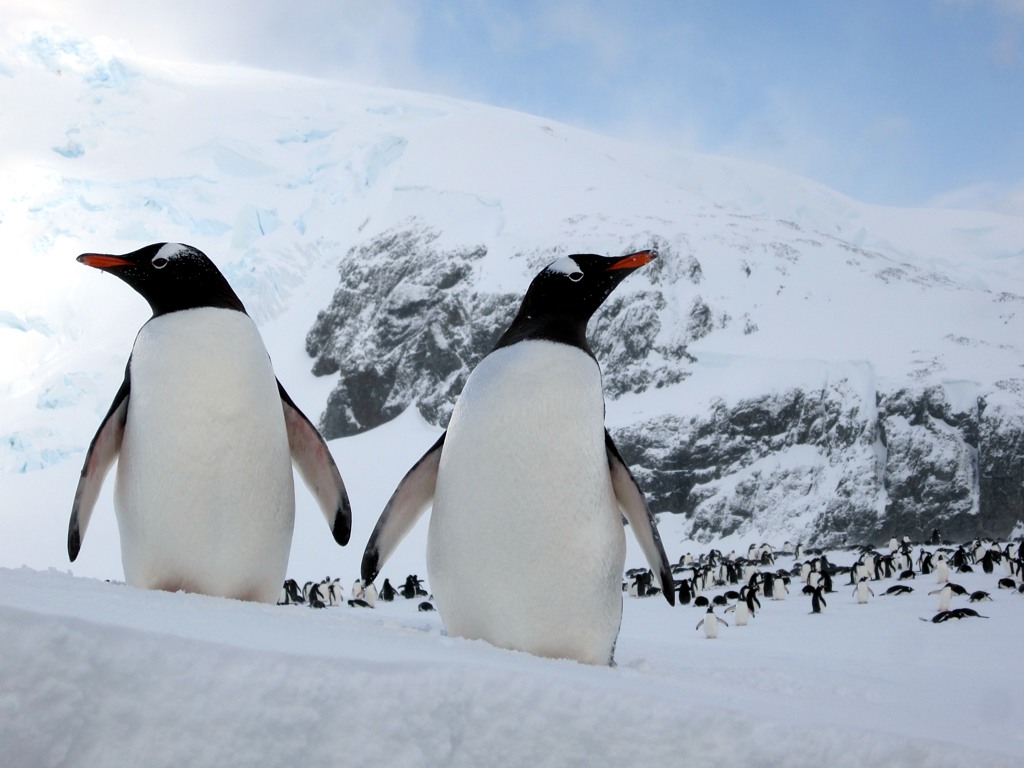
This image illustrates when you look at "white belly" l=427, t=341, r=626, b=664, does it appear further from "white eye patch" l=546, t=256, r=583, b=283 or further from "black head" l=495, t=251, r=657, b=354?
"white eye patch" l=546, t=256, r=583, b=283

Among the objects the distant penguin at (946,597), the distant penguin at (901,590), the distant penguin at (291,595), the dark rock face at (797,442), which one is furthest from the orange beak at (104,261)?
the dark rock face at (797,442)

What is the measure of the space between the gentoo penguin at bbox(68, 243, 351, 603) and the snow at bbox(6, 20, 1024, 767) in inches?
15.7

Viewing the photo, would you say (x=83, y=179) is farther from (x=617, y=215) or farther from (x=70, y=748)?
(x=70, y=748)

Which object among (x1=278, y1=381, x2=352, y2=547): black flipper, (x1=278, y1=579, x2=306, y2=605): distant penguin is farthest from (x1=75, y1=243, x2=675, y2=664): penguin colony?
(x1=278, y1=579, x2=306, y2=605): distant penguin

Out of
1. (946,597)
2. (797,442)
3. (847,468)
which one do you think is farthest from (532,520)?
(797,442)

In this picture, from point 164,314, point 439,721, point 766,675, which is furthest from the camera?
point 766,675

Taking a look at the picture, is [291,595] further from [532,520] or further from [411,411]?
[411,411]

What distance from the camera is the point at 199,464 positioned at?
2803mm

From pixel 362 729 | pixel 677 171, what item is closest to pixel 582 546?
pixel 362 729

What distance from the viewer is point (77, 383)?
29.3 m

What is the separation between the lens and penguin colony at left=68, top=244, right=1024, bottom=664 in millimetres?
2709

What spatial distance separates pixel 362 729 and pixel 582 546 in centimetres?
152

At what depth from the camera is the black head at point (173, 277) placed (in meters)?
3.02

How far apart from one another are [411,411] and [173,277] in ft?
110
